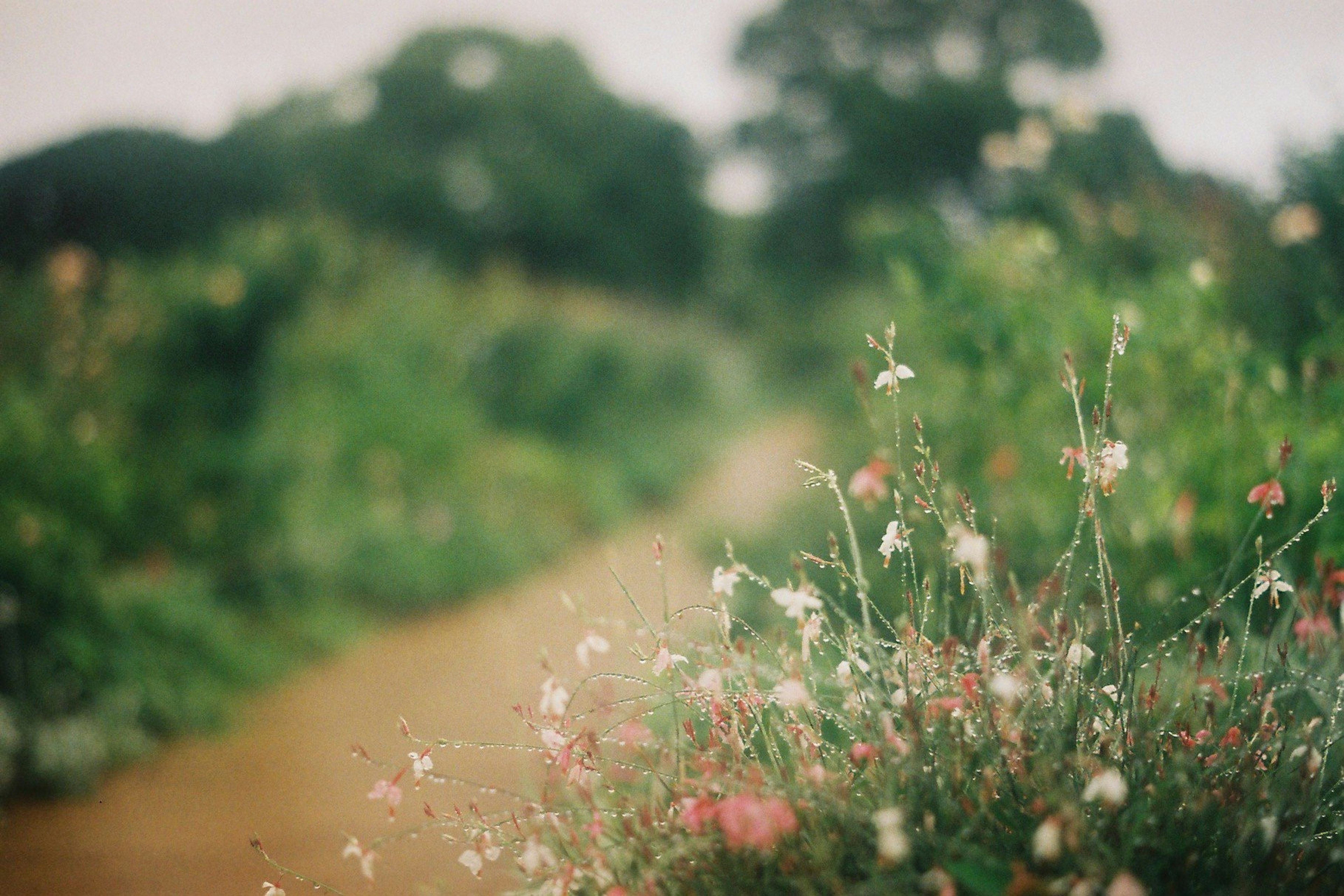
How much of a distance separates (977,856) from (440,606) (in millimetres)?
5041

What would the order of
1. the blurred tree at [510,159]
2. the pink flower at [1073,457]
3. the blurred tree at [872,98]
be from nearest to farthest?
the pink flower at [1073,457] → the blurred tree at [510,159] → the blurred tree at [872,98]

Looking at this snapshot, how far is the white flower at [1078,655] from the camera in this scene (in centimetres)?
155

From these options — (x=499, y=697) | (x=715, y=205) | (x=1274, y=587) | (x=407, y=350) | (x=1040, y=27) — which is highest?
(x=715, y=205)

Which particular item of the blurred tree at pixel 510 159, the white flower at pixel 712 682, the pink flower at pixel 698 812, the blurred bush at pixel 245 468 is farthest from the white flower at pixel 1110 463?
the blurred tree at pixel 510 159

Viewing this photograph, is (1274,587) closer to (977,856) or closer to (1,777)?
(977,856)

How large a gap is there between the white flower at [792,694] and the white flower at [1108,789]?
415 millimetres

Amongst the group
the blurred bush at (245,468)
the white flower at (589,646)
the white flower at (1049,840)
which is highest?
the blurred bush at (245,468)

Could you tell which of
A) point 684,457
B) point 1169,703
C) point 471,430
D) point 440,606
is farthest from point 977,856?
point 684,457

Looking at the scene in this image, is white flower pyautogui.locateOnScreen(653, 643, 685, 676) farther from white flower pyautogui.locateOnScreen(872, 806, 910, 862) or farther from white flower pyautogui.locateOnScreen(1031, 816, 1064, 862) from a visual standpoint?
white flower pyautogui.locateOnScreen(1031, 816, 1064, 862)

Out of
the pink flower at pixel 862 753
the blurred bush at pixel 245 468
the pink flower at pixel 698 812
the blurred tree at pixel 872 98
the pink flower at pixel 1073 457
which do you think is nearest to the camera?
the pink flower at pixel 698 812

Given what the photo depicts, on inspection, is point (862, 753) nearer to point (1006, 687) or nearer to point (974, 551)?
point (1006, 687)

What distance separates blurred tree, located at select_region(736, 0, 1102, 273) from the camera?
19.5 m

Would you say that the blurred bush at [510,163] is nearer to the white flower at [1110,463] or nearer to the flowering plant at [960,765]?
the flowering plant at [960,765]

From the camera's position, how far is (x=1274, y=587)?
1652 mm
